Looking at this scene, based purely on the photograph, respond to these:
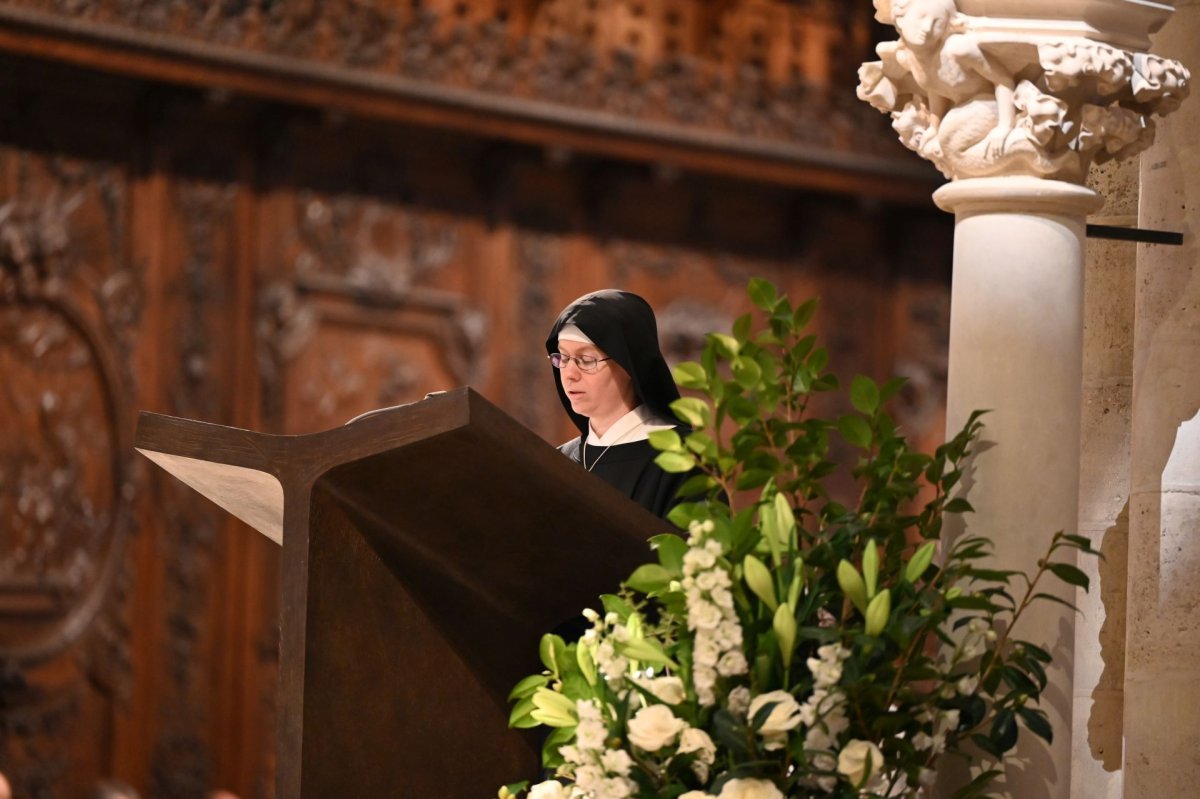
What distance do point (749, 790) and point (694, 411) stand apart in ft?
1.56

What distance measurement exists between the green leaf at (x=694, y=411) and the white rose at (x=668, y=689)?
32 centimetres

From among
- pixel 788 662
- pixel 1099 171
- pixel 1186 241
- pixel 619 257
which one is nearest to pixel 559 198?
pixel 619 257

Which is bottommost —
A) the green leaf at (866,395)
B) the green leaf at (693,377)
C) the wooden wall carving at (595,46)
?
the green leaf at (866,395)

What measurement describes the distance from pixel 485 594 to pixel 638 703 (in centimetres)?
46

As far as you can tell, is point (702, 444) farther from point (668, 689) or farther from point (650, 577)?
point (668, 689)

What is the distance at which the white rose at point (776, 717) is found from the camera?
2.17 metres

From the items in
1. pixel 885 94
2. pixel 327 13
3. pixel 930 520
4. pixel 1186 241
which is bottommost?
pixel 930 520

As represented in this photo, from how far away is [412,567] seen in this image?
2.64 m

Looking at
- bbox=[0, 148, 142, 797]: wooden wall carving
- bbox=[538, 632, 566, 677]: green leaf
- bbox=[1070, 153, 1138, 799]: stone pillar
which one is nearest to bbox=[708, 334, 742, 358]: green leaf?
bbox=[538, 632, 566, 677]: green leaf

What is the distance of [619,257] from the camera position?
23.1 ft

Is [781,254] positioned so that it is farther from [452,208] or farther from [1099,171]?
[1099,171]

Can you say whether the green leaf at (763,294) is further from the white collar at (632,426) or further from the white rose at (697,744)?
the white collar at (632,426)

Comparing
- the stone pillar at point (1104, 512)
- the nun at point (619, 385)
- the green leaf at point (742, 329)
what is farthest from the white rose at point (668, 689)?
the stone pillar at point (1104, 512)

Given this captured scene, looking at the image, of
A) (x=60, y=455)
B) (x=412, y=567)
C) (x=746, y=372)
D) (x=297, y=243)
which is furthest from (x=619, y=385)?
(x=297, y=243)
